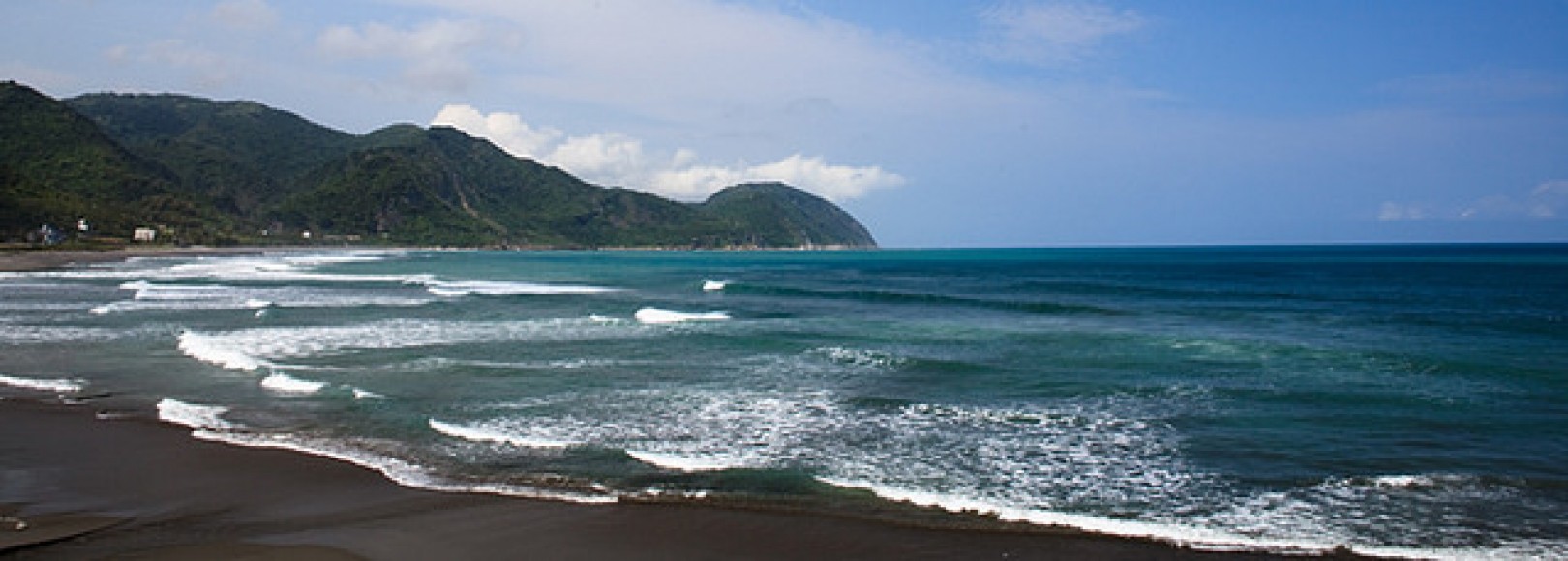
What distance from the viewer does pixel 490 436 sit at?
12.1 metres

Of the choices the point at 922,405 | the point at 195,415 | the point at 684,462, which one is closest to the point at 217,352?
the point at 195,415

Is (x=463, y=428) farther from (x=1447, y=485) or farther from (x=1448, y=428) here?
(x=1448, y=428)

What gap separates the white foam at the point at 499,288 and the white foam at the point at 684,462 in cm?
Answer: 3393

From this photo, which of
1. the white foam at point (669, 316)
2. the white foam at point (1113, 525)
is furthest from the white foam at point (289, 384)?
the white foam at point (669, 316)

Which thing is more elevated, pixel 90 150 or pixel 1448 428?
pixel 90 150

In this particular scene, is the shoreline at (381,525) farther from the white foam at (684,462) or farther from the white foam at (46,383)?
the white foam at (46,383)

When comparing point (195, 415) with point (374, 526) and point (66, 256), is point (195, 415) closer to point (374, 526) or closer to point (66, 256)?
point (374, 526)

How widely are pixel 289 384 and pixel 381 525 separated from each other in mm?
9244

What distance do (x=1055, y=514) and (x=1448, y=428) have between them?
8.33 metres

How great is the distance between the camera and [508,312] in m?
32.7

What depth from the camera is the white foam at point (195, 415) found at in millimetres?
12664

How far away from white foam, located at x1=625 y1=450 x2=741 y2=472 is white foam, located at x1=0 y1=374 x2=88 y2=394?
11.7 metres

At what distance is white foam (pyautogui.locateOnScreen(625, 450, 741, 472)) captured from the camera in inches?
416

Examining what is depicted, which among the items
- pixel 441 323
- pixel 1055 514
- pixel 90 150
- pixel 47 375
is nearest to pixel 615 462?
pixel 1055 514
